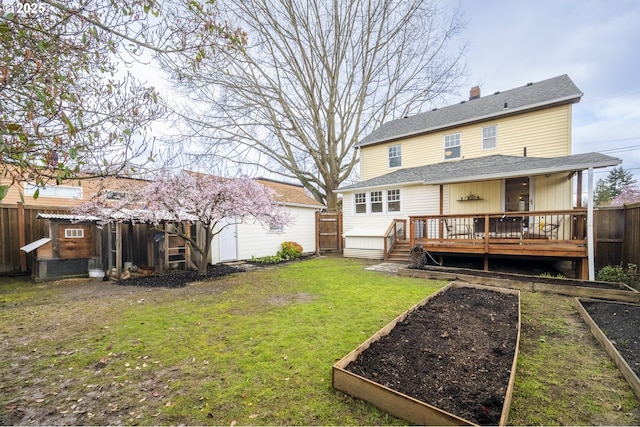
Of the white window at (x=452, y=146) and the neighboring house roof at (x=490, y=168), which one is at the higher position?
the white window at (x=452, y=146)

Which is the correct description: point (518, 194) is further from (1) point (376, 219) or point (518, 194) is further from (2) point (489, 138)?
(1) point (376, 219)

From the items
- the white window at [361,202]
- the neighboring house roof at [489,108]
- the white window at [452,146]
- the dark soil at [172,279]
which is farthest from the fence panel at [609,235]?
the dark soil at [172,279]

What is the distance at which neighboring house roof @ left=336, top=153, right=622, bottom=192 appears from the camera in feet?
23.7

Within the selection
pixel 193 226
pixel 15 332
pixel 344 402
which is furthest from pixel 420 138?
pixel 15 332

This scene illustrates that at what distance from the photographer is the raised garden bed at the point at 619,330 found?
9.23 feet

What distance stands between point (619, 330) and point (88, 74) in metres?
7.54

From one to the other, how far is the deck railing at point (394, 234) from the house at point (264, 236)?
164 inches

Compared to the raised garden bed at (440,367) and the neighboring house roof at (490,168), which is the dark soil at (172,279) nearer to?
the raised garden bed at (440,367)

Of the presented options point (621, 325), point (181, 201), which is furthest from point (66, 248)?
point (621, 325)

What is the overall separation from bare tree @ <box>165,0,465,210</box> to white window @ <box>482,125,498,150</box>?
6.35m

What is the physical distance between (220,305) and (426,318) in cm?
374

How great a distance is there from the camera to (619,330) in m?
3.76

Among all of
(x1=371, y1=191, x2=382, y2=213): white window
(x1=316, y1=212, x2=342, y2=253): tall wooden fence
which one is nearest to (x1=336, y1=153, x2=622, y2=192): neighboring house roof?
(x1=371, y1=191, x2=382, y2=213): white window

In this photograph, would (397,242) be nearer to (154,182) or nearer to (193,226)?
(193,226)
